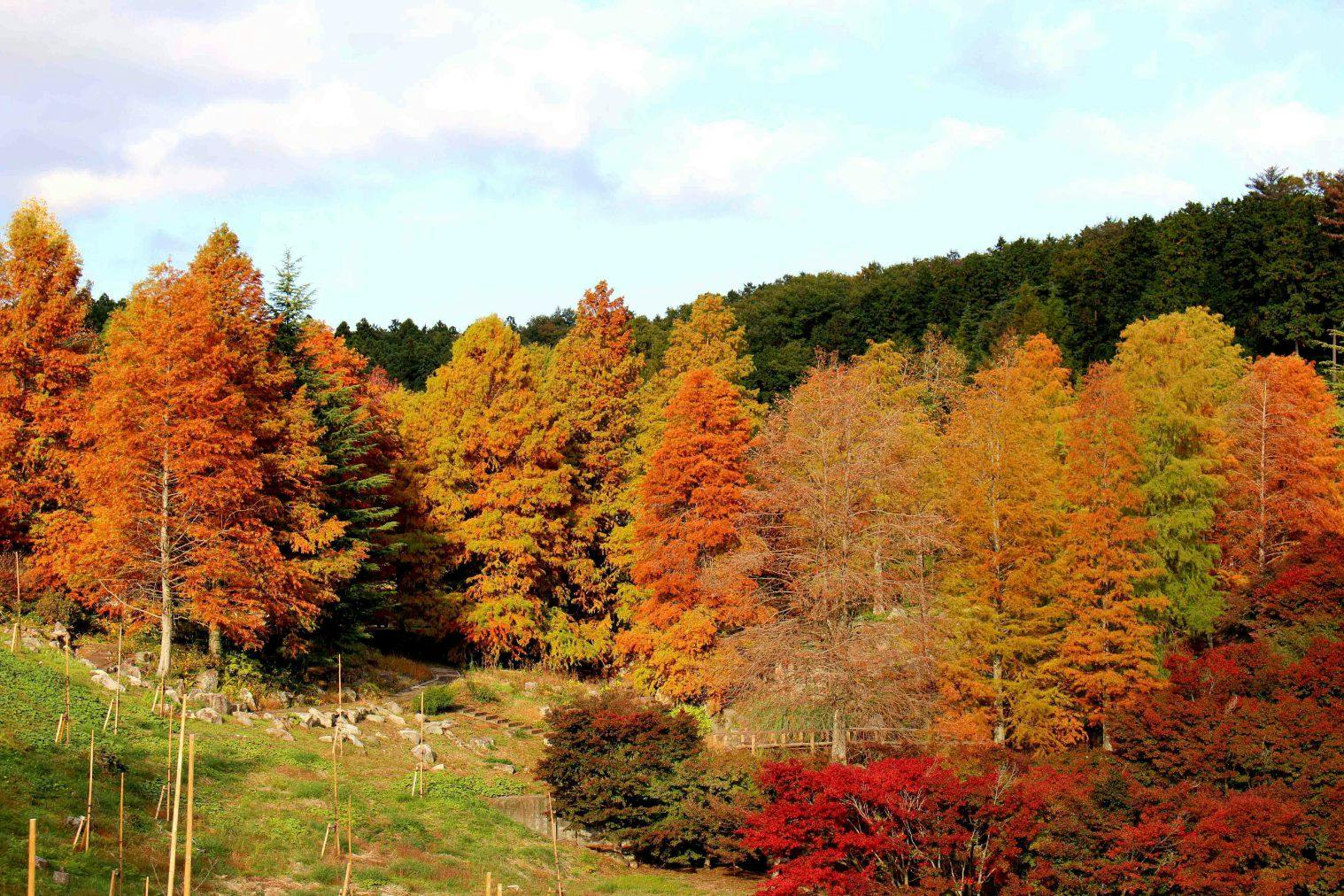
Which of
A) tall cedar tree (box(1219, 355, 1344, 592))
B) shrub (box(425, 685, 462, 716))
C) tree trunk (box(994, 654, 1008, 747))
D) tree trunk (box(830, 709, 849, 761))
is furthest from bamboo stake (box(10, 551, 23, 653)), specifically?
tall cedar tree (box(1219, 355, 1344, 592))

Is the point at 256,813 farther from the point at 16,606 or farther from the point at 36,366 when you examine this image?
the point at 36,366

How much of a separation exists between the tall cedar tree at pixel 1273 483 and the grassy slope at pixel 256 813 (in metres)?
18.7

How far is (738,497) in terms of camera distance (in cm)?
3250

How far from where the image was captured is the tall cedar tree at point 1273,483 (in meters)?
30.9

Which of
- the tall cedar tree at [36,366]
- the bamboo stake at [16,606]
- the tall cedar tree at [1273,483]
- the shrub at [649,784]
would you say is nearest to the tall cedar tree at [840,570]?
the shrub at [649,784]

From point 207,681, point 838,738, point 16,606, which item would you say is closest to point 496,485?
point 207,681

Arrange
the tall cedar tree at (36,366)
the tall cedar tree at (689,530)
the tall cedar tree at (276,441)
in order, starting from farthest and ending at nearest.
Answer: the tall cedar tree at (689,530), the tall cedar tree at (36,366), the tall cedar tree at (276,441)

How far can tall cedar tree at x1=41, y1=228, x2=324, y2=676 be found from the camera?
26.7m

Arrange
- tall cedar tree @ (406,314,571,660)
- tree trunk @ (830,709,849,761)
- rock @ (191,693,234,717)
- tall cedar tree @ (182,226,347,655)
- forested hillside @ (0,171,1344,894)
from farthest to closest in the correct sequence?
tall cedar tree @ (406,314,571,660) < tall cedar tree @ (182,226,347,655) < rock @ (191,693,234,717) < tree trunk @ (830,709,849,761) < forested hillside @ (0,171,1344,894)

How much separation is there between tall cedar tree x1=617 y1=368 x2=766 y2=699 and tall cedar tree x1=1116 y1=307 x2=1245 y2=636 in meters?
11.4

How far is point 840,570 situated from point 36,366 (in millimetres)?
23554

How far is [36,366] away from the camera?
31.0m

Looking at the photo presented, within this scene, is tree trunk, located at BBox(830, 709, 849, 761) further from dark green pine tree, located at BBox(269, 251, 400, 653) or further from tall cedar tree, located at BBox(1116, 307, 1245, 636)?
dark green pine tree, located at BBox(269, 251, 400, 653)

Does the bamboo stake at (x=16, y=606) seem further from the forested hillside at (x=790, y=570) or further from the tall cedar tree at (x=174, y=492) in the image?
the tall cedar tree at (x=174, y=492)
